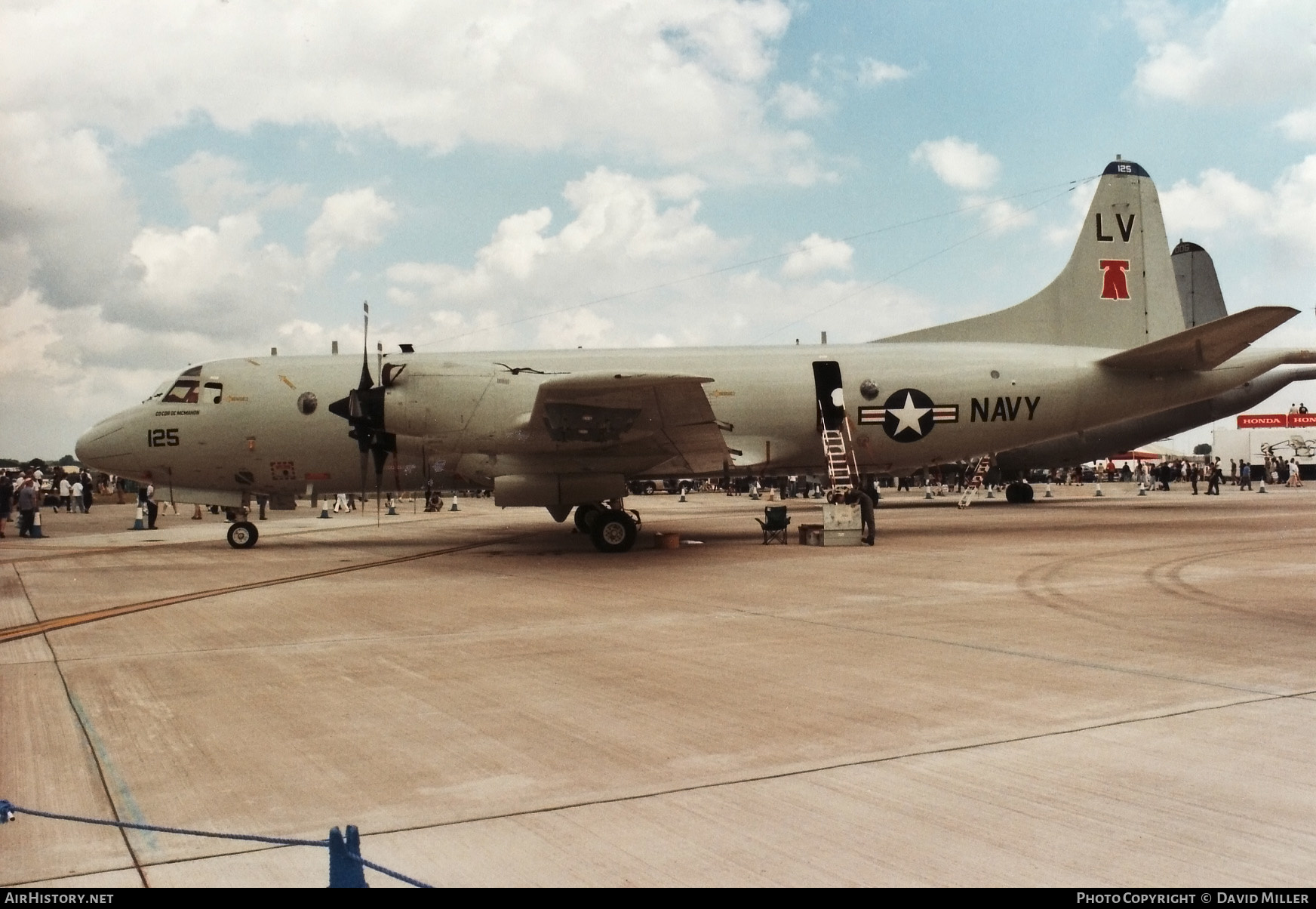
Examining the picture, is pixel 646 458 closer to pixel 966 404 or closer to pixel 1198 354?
pixel 966 404

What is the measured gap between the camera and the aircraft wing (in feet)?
49.8

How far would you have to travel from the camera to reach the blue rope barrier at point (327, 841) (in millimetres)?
3039

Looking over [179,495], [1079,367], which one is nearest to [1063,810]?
Result: [1079,367]

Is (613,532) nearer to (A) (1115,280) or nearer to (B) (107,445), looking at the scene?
(B) (107,445)

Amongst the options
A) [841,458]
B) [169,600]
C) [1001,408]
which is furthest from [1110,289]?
[169,600]

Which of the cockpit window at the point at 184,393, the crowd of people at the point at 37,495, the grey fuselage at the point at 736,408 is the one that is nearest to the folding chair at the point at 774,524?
the grey fuselage at the point at 736,408

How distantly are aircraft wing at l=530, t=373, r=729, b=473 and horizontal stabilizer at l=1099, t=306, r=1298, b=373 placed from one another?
913 cm

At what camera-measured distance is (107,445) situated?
65.9 ft

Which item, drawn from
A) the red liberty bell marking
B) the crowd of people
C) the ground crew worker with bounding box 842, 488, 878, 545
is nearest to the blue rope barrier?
the ground crew worker with bounding box 842, 488, 878, 545

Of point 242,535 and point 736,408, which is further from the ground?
point 736,408

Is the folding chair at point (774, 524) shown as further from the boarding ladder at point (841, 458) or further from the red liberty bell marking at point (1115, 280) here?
the red liberty bell marking at point (1115, 280)

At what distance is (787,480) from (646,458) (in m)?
47.5

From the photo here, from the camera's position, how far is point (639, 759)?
17.9 ft

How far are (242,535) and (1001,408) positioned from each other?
1638 centimetres
